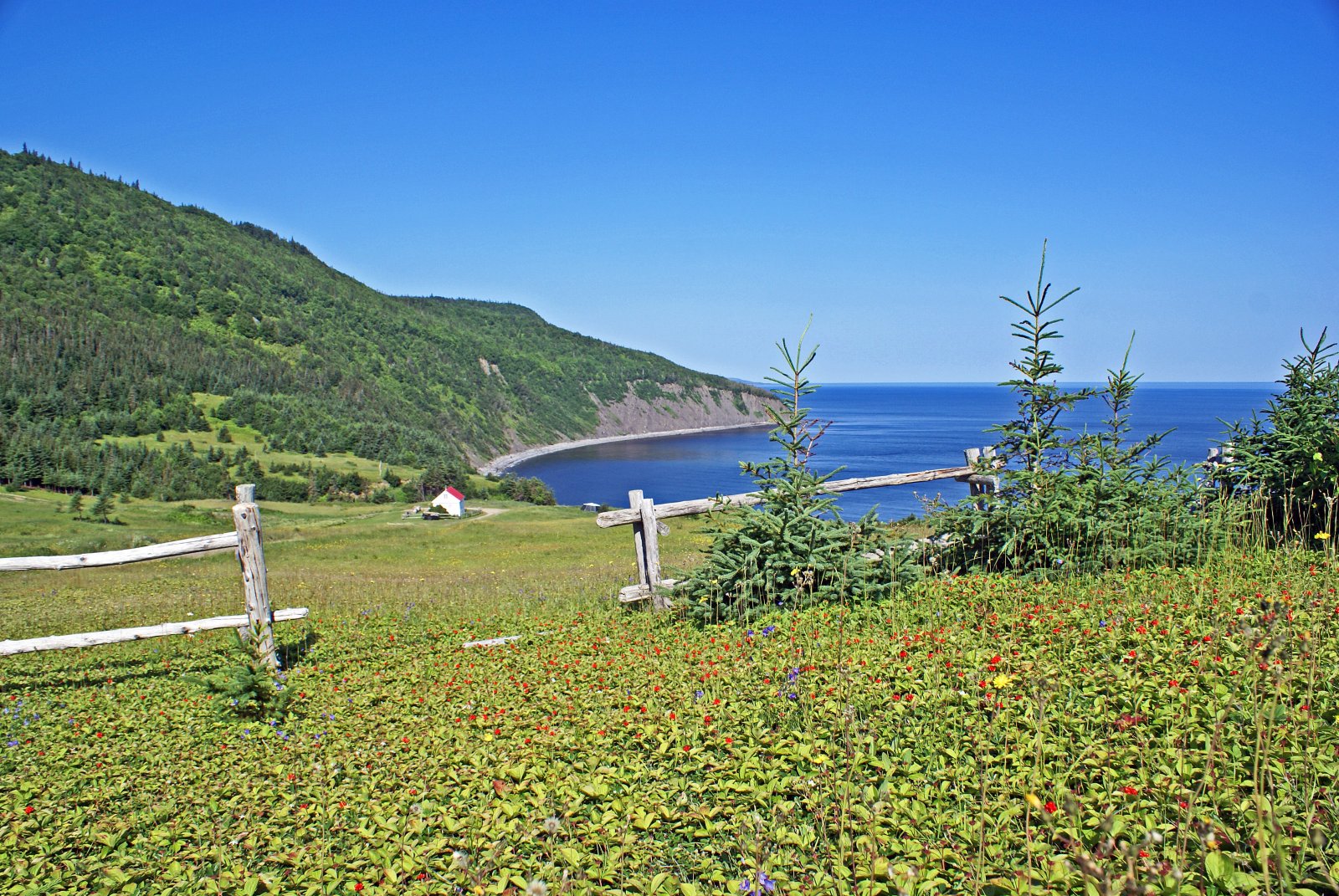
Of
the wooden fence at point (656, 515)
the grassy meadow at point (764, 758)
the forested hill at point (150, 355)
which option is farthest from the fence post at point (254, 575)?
the forested hill at point (150, 355)

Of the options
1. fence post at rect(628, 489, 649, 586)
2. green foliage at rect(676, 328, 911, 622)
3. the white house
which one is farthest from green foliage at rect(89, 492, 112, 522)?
green foliage at rect(676, 328, 911, 622)

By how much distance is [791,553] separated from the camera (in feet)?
25.6

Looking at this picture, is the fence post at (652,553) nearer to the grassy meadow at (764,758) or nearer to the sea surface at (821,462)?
the grassy meadow at (764,758)

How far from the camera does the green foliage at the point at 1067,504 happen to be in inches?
305

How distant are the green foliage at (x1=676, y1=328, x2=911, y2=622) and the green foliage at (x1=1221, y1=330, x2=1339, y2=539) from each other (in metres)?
4.63

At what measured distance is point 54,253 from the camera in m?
160

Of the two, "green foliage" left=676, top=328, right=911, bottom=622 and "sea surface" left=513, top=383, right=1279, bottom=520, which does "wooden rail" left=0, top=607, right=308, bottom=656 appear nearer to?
"green foliage" left=676, top=328, right=911, bottom=622

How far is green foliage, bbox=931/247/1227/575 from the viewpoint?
774cm

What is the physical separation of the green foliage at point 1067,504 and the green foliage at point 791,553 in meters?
1.07

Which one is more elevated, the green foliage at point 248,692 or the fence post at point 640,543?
the fence post at point 640,543

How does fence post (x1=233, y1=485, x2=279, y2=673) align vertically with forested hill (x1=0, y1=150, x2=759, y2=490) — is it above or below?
below

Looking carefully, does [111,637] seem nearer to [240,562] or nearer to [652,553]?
[240,562]

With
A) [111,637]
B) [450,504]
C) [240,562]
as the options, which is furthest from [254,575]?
[450,504]

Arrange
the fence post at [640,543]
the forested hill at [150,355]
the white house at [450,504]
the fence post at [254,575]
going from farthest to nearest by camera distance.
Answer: the forested hill at [150,355]
the white house at [450,504]
the fence post at [640,543]
the fence post at [254,575]
